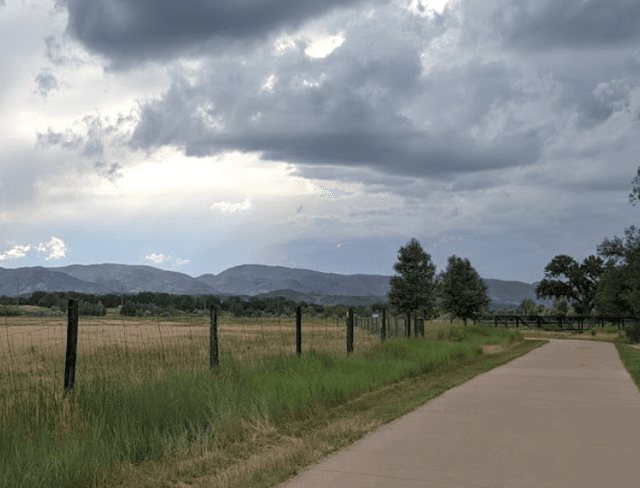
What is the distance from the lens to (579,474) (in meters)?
7.07

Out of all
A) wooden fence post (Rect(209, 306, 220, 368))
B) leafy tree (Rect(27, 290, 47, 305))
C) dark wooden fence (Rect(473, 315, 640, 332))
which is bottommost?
dark wooden fence (Rect(473, 315, 640, 332))

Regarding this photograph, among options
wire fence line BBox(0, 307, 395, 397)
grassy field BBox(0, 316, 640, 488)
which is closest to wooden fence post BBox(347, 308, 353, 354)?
wire fence line BBox(0, 307, 395, 397)

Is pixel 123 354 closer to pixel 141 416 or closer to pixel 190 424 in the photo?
pixel 141 416

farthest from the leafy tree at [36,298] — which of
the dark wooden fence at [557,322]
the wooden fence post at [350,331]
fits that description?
the wooden fence post at [350,331]

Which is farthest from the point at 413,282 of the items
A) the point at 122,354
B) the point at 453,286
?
the point at 122,354

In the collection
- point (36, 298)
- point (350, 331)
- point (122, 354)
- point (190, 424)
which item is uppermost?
point (36, 298)

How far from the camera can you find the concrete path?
6793mm

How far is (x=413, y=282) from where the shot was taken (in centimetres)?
6425

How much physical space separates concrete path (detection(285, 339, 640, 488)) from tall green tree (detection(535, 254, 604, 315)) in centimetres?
10775

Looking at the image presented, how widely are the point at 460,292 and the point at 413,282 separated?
5645 millimetres

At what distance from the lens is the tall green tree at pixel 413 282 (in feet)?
208

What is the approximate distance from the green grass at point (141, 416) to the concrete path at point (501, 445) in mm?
1905

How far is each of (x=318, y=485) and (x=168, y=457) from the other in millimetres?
2163

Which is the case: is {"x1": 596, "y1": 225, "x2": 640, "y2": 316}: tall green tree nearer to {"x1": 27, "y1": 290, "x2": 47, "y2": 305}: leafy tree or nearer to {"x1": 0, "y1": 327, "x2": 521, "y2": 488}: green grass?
{"x1": 0, "y1": 327, "x2": 521, "y2": 488}: green grass
